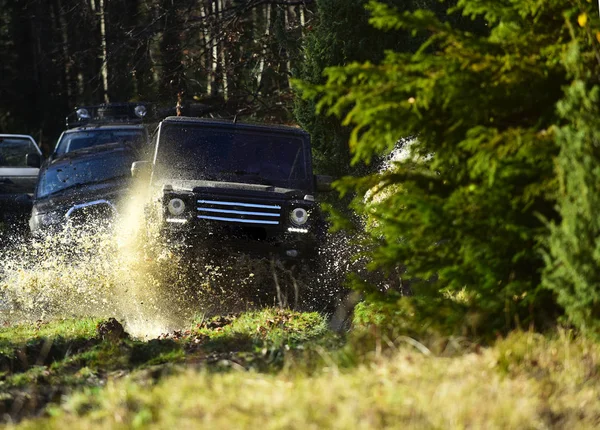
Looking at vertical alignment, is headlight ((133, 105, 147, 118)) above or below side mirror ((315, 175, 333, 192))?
below

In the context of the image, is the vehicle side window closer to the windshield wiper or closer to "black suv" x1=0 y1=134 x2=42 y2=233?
"black suv" x1=0 y1=134 x2=42 y2=233

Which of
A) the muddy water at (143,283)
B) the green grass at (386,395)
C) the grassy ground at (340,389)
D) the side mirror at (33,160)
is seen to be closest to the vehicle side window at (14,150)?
the side mirror at (33,160)

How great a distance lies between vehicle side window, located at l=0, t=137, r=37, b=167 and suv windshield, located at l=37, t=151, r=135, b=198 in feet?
21.2

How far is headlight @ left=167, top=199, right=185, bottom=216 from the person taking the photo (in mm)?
11484

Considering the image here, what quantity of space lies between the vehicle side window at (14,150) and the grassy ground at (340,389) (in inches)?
610

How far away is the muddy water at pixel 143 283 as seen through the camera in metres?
11.6

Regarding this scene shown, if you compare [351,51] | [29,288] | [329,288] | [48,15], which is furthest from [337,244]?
[48,15]

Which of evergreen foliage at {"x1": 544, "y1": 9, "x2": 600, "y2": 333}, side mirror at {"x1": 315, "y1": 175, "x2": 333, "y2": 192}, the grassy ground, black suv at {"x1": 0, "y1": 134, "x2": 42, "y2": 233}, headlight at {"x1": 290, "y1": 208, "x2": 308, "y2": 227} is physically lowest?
black suv at {"x1": 0, "y1": 134, "x2": 42, "y2": 233}

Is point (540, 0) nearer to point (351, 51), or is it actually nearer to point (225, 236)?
point (225, 236)

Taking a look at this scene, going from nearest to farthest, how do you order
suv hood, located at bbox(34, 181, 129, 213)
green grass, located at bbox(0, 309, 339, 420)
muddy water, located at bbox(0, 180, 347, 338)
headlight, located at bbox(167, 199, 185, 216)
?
green grass, located at bbox(0, 309, 339, 420) < headlight, located at bbox(167, 199, 185, 216) < muddy water, located at bbox(0, 180, 347, 338) < suv hood, located at bbox(34, 181, 129, 213)

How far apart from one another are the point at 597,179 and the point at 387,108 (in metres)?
1.30

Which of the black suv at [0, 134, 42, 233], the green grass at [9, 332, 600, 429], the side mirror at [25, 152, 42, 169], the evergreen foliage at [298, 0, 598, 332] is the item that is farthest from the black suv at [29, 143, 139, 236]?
the green grass at [9, 332, 600, 429]

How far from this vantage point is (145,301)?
11820 mm

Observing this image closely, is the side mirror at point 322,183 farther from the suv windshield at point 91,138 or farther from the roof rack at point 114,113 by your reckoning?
the roof rack at point 114,113
